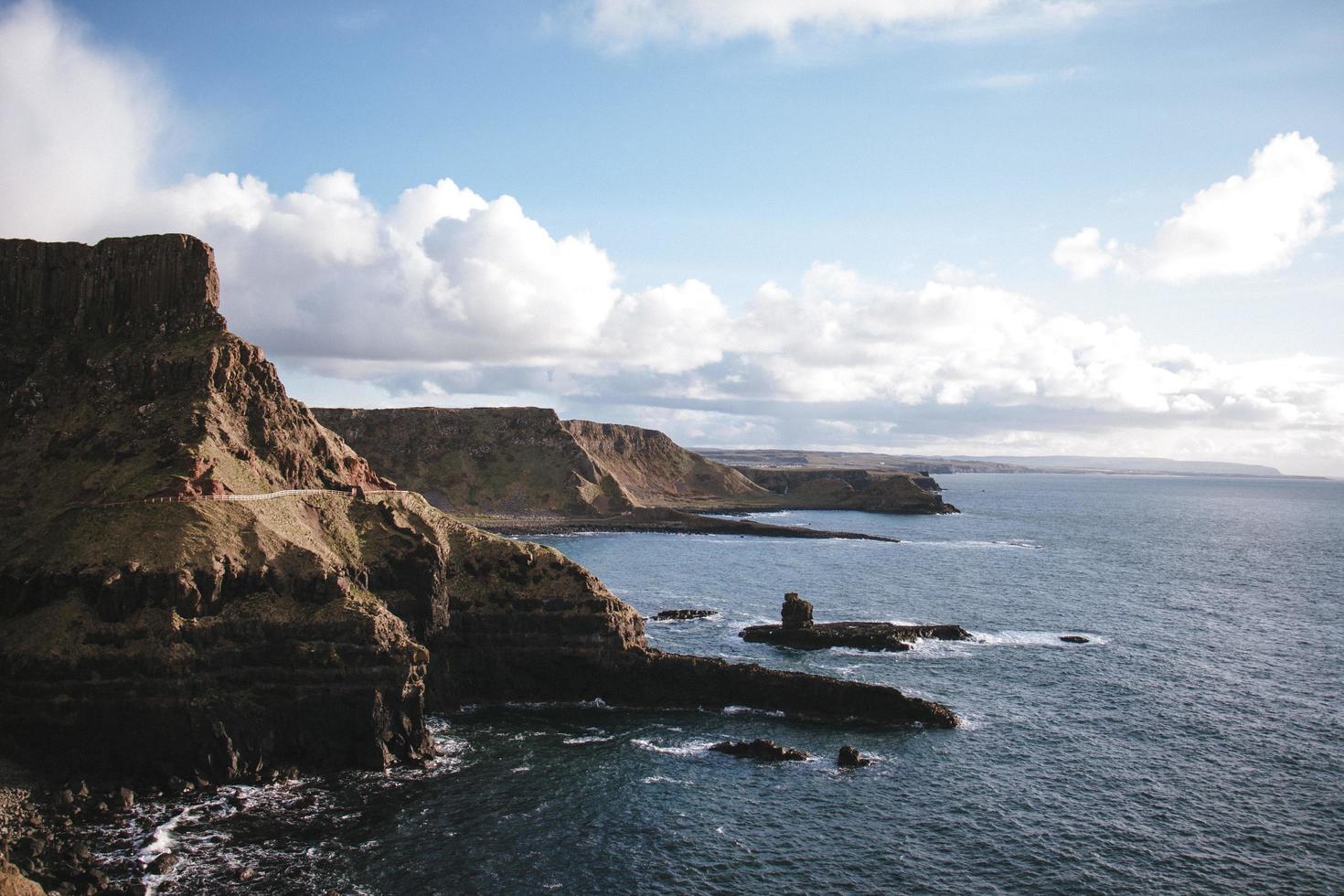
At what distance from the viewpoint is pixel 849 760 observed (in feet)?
215

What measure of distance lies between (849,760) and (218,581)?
47.6 meters

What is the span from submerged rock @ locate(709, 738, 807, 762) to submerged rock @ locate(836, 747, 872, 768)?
2.65m

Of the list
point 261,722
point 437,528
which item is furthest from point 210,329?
point 261,722

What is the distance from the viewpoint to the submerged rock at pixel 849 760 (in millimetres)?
65438

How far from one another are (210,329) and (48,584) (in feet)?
105

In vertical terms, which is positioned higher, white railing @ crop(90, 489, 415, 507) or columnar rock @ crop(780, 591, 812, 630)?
white railing @ crop(90, 489, 415, 507)

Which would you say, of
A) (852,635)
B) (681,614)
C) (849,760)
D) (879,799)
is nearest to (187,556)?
(849,760)

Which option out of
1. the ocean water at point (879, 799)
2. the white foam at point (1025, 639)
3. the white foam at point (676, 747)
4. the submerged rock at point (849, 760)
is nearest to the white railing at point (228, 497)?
the ocean water at point (879, 799)

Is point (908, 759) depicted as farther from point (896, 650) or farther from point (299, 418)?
point (299, 418)

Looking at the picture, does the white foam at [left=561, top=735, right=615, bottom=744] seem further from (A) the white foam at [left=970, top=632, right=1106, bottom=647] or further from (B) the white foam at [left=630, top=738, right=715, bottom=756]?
(A) the white foam at [left=970, top=632, right=1106, bottom=647]

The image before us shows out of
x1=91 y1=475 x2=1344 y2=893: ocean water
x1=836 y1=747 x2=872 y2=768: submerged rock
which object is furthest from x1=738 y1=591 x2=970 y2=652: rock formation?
x1=836 y1=747 x2=872 y2=768: submerged rock

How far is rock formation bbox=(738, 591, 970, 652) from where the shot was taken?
101 meters

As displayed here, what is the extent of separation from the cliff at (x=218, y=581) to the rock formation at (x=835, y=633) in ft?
72.4

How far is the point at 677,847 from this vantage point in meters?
52.9
